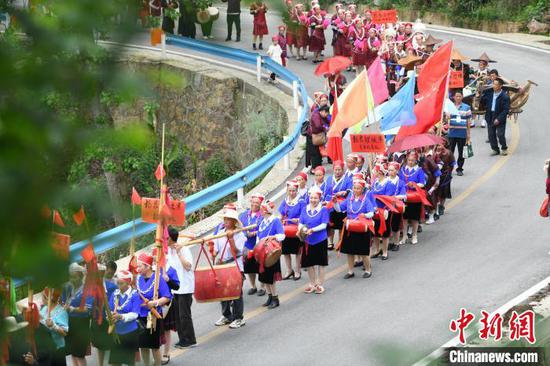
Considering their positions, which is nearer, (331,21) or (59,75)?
(59,75)

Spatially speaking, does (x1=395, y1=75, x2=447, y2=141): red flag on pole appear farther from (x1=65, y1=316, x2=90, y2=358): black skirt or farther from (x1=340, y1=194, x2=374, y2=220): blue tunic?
(x1=65, y1=316, x2=90, y2=358): black skirt

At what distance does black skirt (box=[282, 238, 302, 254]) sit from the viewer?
13.5 meters

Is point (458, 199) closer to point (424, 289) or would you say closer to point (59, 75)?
point (424, 289)

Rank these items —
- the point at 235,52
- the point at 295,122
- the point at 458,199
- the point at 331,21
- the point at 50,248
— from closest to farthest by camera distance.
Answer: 1. the point at 50,248
2. the point at 458,199
3. the point at 295,122
4. the point at 235,52
5. the point at 331,21

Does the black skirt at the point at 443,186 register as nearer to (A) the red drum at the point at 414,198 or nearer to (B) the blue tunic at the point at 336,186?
(A) the red drum at the point at 414,198

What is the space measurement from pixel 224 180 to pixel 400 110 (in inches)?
121

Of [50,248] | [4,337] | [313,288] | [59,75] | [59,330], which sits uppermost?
[59,75]

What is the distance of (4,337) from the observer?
185 cm

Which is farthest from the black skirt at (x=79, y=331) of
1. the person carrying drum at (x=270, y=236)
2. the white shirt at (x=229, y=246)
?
the person carrying drum at (x=270, y=236)

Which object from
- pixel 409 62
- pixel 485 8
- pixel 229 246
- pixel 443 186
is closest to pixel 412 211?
pixel 443 186

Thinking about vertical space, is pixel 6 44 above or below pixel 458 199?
above

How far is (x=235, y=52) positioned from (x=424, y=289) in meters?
14.2

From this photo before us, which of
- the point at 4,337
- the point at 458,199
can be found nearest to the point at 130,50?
the point at 4,337

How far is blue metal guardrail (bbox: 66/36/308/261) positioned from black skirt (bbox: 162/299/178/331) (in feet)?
2.91
